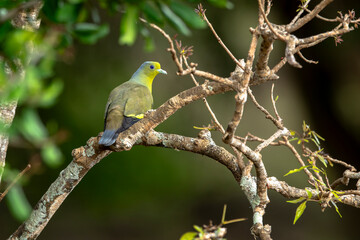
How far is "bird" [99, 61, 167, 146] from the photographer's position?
178 cm

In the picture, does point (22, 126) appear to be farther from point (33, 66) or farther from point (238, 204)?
point (238, 204)

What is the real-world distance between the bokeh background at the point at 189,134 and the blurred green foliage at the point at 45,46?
9.87 ft

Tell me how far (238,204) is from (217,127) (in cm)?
257

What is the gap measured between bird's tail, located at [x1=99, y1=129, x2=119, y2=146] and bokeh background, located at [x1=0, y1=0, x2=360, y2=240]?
216 centimetres

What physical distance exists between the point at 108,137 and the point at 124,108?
314 mm

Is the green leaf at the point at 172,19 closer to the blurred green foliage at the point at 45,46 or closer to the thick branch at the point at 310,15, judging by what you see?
the blurred green foliage at the point at 45,46

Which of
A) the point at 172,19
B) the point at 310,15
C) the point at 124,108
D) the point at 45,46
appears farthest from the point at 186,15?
the point at 124,108

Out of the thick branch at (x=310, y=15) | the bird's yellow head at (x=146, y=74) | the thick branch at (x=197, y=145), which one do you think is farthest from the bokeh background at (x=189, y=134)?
the thick branch at (x=310, y=15)

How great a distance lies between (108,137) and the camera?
1.72 meters

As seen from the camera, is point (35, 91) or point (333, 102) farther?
point (333, 102)

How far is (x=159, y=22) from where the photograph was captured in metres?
0.88

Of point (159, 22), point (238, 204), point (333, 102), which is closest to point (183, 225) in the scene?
point (238, 204)

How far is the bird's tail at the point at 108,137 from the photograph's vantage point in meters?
1.68

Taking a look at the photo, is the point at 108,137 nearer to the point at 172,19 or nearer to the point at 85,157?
the point at 85,157
